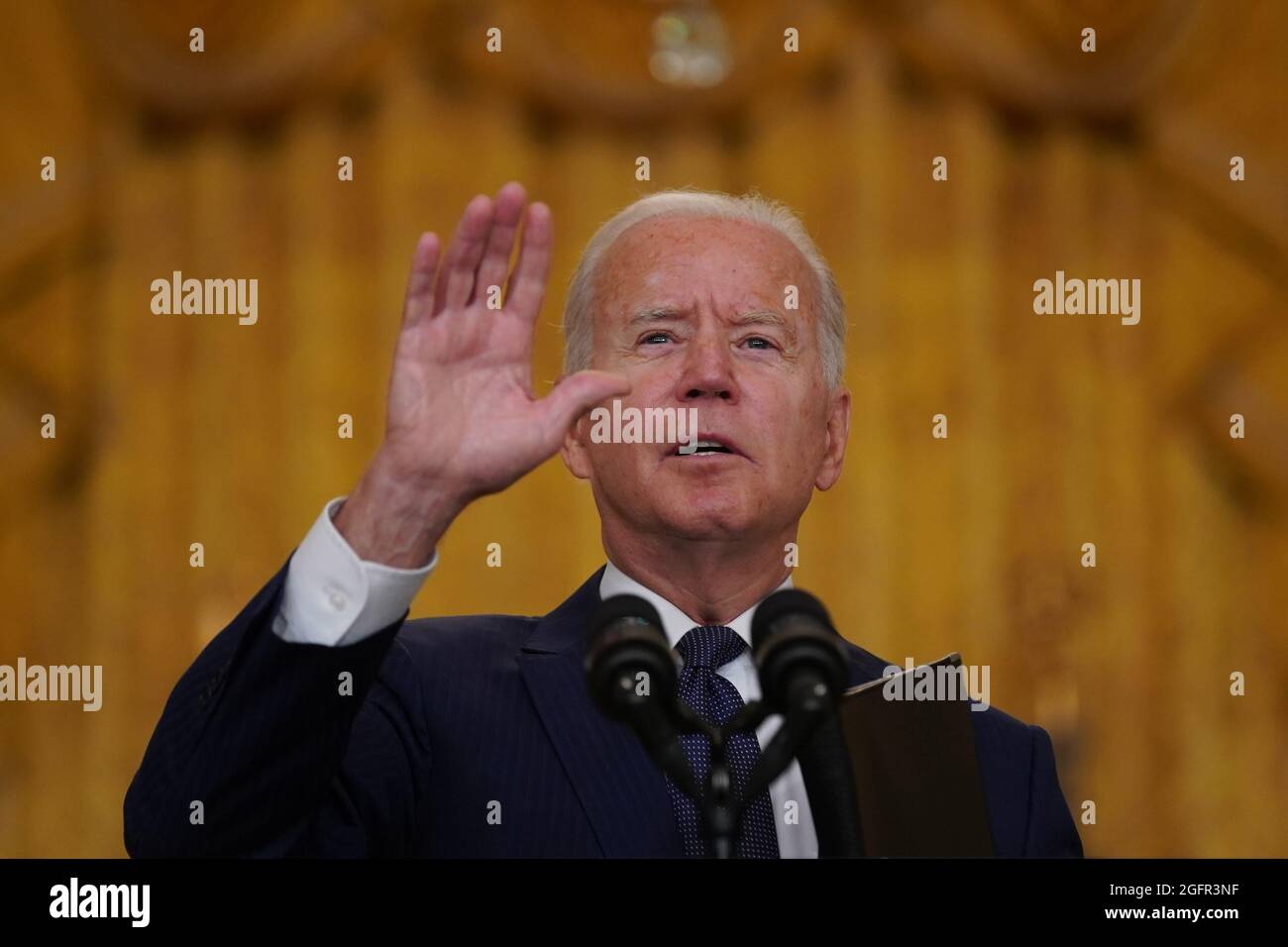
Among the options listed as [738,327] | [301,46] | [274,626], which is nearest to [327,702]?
[274,626]

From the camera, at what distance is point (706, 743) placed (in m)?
1.55

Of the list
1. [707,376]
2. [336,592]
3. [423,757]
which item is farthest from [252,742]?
[707,376]

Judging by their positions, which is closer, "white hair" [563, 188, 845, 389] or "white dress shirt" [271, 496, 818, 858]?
"white dress shirt" [271, 496, 818, 858]

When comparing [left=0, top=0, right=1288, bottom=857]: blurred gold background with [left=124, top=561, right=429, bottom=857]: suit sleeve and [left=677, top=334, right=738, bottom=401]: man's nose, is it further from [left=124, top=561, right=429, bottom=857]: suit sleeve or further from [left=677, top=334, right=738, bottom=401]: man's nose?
[left=124, top=561, right=429, bottom=857]: suit sleeve

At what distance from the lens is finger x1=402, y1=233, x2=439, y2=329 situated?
1.37 m

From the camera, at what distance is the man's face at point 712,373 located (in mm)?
1851

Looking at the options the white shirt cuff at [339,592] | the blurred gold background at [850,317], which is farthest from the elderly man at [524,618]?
the blurred gold background at [850,317]

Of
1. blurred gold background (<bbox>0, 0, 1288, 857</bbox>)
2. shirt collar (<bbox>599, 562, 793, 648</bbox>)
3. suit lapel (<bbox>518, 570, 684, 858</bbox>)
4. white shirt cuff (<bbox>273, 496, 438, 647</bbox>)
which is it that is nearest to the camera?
white shirt cuff (<bbox>273, 496, 438, 647</bbox>)

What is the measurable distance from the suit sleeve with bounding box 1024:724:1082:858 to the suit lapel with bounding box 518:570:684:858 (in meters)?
0.48

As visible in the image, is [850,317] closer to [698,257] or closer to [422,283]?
[698,257]

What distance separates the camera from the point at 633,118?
160 inches

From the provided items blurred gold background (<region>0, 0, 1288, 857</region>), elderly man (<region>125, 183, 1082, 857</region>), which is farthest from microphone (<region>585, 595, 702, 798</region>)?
blurred gold background (<region>0, 0, 1288, 857</region>)

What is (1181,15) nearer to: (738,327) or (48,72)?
(738,327)

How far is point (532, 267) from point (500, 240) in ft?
0.17
